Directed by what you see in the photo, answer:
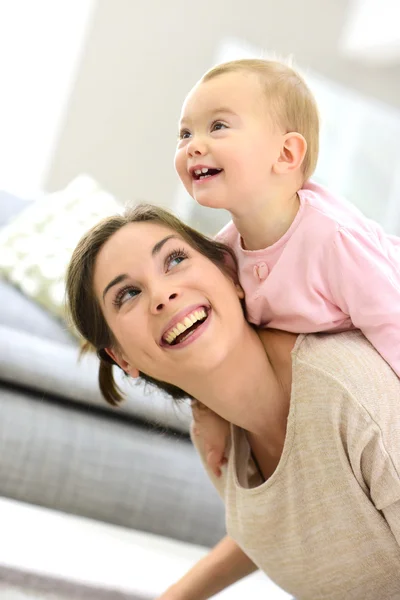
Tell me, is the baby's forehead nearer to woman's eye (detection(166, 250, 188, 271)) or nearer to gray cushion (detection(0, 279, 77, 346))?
woman's eye (detection(166, 250, 188, 271))

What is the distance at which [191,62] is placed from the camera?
4980mm

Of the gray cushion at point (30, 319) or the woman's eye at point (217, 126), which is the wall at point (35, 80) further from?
the woman's eye at point (217, 126)

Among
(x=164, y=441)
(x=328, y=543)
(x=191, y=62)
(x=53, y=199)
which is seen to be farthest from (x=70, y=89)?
(x=328, y=543)

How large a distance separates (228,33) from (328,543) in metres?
4.08

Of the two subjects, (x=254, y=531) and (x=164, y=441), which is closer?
(x=254, y=531)

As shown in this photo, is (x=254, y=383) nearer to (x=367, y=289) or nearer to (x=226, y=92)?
(x=367, y=289)

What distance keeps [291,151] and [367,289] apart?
28 centimetres

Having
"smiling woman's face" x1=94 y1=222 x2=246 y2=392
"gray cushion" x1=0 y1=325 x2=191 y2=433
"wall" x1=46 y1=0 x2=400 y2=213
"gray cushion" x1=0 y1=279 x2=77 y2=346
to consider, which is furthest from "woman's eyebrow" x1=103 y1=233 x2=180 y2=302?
"wall" x1=46 y1=0 x2=400 y2=213

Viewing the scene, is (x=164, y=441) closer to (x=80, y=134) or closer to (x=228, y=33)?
(x=80, y=134)

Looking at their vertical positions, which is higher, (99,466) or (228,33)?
(228,33)

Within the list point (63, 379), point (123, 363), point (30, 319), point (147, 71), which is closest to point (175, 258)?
point (123, 363)

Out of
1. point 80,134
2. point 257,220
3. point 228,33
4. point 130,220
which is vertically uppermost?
point 257,220

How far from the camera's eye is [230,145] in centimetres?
137

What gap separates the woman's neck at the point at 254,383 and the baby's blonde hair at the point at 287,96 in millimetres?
294
